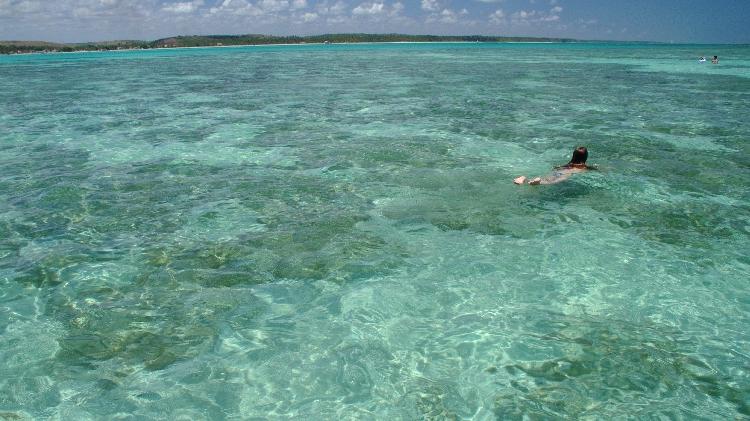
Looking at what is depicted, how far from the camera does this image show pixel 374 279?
702 cm

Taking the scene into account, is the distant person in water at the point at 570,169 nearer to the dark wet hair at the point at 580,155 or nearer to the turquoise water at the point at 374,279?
the dark wet hair at the point at 580,155

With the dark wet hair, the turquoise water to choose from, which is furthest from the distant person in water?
the turquoise water

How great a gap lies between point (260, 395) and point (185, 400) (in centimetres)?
74

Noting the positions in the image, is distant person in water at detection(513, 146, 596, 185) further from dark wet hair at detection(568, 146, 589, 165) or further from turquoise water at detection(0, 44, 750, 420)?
turquoise water at detection(0, 44, 750, 420)

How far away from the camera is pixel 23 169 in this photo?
12.2 metres

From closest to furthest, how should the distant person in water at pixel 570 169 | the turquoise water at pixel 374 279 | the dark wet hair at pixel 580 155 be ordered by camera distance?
the turquoise water at pixel 374 279, the distant person in water at pixel 570 169, the dark wet hair at pixel 580 155

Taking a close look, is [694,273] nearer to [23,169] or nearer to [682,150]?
[682,150]

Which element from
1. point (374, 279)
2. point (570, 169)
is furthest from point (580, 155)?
point (374, 279)

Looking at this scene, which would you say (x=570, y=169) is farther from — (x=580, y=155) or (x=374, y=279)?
(x=374, y=279)

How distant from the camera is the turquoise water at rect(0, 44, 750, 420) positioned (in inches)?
194

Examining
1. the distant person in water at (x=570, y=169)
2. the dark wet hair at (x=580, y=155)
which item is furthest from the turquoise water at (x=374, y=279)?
the dark wet hair at (x=580, y=155)

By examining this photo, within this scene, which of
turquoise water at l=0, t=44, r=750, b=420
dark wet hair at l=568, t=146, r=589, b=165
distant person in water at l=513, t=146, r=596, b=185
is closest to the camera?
turquoise water at l=0, t=44, r=750, b=420

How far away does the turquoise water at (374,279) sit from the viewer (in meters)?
4.94

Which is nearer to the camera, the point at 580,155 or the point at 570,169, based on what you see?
the point at 580,155
